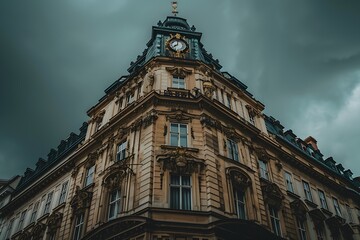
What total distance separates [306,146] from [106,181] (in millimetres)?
27031

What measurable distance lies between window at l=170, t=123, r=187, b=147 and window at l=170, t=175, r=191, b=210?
280 centimetres

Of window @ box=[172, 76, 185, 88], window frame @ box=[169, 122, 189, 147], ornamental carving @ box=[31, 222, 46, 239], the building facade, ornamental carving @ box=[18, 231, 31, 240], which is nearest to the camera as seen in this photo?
the building facade

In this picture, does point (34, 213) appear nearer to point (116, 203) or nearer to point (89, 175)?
point (89, 175)

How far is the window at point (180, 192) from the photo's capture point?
2058cm

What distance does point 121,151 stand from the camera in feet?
85.5

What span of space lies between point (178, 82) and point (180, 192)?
1096 centimetres

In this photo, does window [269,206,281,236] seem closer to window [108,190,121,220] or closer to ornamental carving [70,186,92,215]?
window [108,190,121,220]

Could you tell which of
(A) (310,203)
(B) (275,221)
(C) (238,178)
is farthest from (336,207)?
(C) (238,178)

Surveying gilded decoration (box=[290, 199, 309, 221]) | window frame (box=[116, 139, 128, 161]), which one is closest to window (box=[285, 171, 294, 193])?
gilded decoration (box=[290, 199, 309, 221])

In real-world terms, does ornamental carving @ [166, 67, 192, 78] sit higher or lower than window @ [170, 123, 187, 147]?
higher

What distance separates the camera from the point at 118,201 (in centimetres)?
2272

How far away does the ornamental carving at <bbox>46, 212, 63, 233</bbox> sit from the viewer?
28.1m

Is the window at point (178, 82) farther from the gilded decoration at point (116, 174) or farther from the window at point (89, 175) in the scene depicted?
the window at point (89, 175)

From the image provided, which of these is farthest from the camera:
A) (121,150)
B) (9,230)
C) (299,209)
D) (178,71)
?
(9,230)
